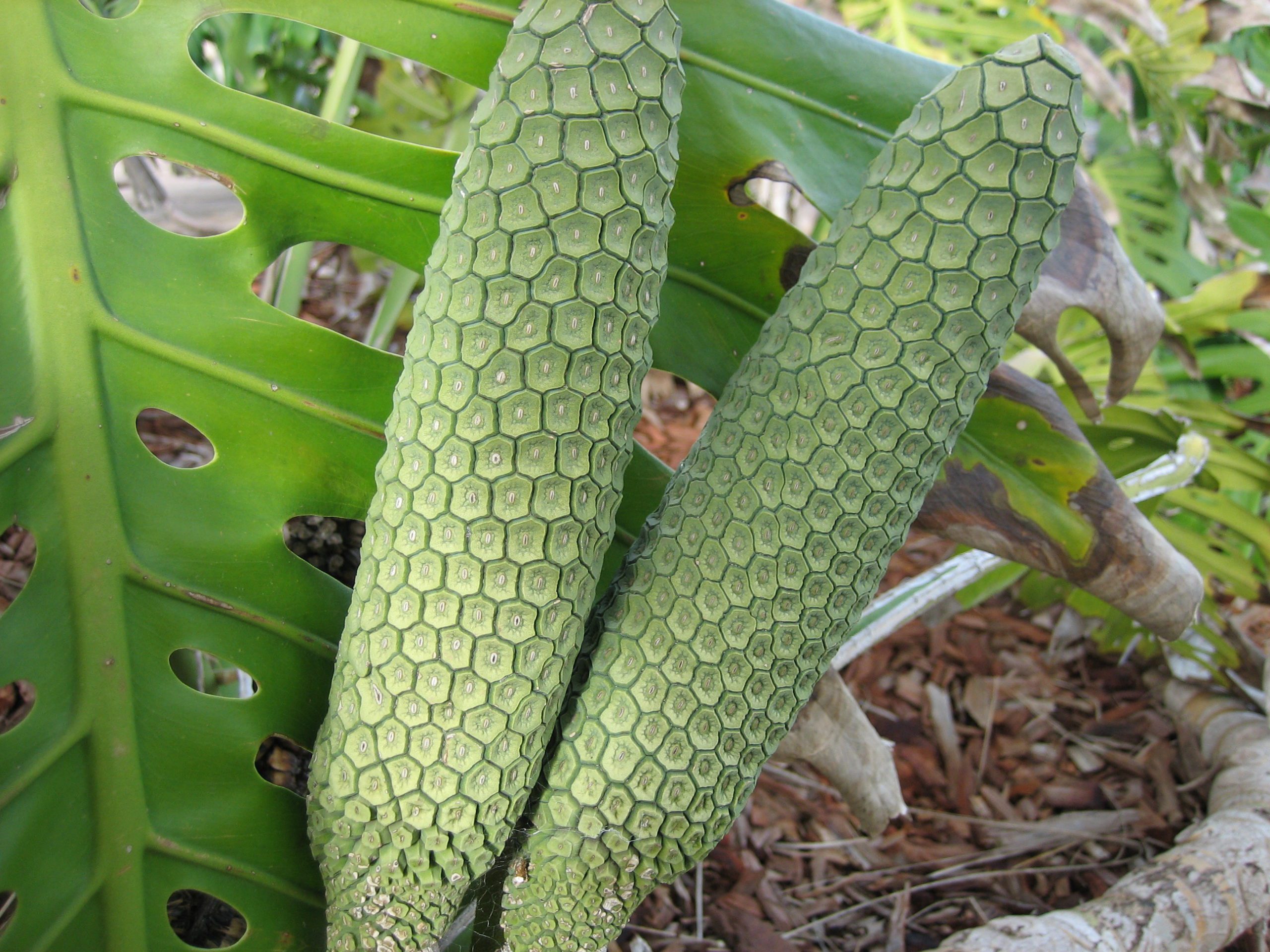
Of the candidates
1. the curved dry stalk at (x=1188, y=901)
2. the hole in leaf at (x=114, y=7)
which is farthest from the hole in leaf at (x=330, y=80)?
the curved dry stalk at (x=1188, y=901)

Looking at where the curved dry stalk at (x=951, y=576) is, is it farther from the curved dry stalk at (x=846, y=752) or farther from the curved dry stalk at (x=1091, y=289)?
the curved dry stalk at (x=1091, y=289)

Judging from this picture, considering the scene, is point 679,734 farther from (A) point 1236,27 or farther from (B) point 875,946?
(A) point 1236,27

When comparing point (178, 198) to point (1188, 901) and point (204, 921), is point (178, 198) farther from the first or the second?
point (1188, 901)

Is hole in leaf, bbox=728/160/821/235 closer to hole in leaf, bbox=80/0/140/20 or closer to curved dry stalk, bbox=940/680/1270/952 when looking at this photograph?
hole in leaf, bbox=80/0/140/20

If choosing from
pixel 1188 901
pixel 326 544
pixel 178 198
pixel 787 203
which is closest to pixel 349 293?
pixel 178 198

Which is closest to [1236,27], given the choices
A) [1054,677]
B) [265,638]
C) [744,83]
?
[1054,677]

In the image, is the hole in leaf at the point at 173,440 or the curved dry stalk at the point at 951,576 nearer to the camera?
the curved dry stalk at the point at 951,576

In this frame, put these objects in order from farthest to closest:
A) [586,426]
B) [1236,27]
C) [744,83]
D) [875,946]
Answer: [1236,27] < [875,946] < [744,83] < [586,426]
